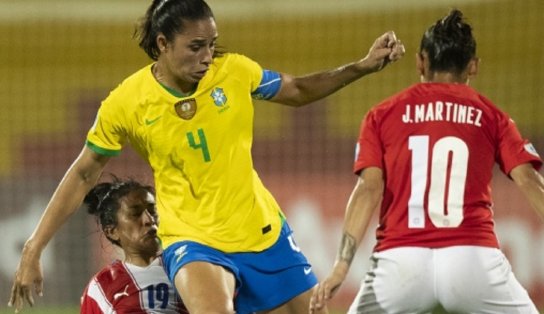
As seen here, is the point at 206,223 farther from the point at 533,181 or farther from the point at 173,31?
the point at 533,181

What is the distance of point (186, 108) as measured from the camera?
5.48 m

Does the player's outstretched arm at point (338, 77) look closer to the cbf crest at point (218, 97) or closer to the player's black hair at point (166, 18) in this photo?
the cbf crest at point (218, 97)

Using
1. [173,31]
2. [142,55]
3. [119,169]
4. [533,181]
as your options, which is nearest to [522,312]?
[533,181]

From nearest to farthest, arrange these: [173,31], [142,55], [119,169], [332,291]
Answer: [332,291], [173,31], [119,169], [142,55]

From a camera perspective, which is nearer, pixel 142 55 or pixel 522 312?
pixel 522 312

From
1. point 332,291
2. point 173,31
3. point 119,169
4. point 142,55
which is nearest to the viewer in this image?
point 332,291

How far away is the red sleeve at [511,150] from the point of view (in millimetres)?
5062

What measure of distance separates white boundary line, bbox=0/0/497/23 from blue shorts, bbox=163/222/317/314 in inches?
483

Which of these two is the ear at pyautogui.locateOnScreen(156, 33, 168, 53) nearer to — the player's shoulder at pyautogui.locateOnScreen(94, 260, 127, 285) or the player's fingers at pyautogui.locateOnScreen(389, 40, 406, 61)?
the player's fingers at pyautogui.locateOnScreen(389, 40, 406, 61)

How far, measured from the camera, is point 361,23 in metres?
17.8

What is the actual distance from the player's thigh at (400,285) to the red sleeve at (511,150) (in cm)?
50

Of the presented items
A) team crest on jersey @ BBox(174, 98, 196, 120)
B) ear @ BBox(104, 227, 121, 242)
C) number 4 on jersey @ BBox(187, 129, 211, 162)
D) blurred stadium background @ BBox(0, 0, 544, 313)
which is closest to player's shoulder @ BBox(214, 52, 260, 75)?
team crest on jersey @ BBox(174, 98, 196, 120)

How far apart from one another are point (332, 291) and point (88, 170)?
136 centimetres

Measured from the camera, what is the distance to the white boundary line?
58.4 ft
